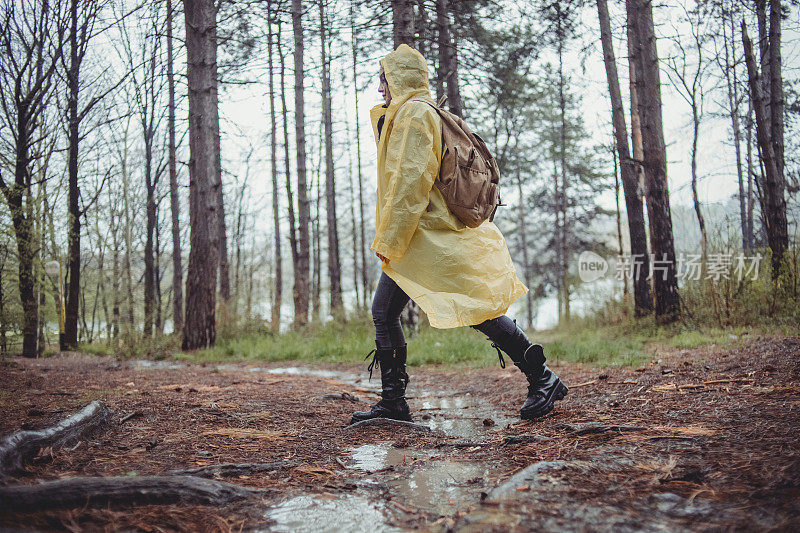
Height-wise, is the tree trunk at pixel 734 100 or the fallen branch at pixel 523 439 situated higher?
the tree trunk at pixel 734 100

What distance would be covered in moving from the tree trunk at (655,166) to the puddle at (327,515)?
8050mm

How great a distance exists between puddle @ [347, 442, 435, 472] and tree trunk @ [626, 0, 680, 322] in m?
7.24

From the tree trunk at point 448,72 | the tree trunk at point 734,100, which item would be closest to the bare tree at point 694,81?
the tree trunk at point 734,100

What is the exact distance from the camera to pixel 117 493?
1698mm

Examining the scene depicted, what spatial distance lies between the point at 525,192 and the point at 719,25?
1414 centimetres

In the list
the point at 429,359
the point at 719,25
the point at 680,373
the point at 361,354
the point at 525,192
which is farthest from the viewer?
the point at 525,192

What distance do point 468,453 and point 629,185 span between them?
10061 mm

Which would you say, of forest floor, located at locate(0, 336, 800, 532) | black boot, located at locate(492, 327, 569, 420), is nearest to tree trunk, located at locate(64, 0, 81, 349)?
forest floor, located at locate(0, 336, 800, 532)

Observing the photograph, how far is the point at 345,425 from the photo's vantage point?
336cm

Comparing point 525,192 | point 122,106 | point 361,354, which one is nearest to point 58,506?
point 361,354

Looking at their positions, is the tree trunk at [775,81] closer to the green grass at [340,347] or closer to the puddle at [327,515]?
the green grass at [340,347]

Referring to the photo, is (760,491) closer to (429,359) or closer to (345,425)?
(345,425)

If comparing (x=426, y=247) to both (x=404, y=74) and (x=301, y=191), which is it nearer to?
(x=404, y=74)

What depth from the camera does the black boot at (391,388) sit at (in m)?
3.34
